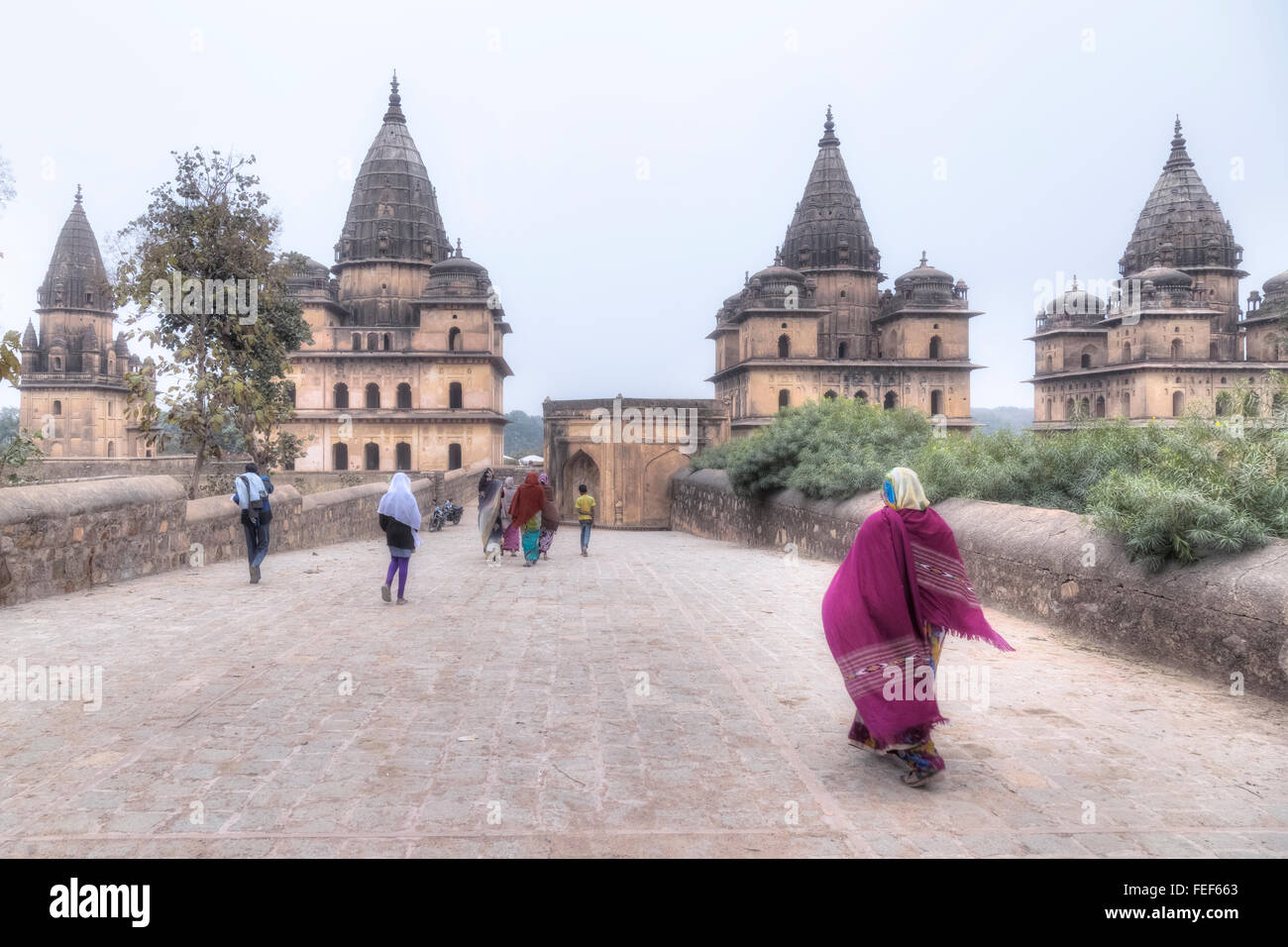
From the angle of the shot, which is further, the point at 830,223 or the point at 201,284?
the point at 830,223

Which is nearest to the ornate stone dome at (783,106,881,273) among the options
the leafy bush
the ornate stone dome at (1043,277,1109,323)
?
the ornate stone dome at (1043,277,1109,323)

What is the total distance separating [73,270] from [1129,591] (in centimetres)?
6126

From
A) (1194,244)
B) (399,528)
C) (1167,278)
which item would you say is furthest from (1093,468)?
(1194,244)

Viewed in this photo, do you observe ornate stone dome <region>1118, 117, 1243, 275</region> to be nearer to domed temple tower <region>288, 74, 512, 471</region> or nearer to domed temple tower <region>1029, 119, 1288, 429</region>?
domed temple tower <region>1029, 119, 1288, 429</region>

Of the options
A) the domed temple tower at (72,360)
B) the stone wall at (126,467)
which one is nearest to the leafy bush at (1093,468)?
the stone wall at (126,467)

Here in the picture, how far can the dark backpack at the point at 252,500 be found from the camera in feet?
32.3

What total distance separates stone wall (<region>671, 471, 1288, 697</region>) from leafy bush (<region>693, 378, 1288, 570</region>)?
21cm

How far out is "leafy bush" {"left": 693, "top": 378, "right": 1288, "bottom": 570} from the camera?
6.11 m

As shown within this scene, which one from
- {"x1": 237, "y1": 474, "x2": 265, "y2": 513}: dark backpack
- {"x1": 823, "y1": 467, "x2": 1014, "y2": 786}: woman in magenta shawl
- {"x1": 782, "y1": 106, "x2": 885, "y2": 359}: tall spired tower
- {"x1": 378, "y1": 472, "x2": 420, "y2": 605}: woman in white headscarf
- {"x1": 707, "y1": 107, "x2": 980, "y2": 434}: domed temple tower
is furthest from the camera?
{"x1": 782, "y1": 106, "x2": 885, "y2": 359}: tall spired tower

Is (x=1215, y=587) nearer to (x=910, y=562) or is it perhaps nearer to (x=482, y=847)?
(x=910, y=562)

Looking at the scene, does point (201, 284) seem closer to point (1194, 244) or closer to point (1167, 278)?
point (1167, 278)

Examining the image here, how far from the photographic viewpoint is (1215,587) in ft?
18.4

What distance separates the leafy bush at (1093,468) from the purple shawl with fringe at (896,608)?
2597mm

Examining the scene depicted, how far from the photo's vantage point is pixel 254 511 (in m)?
9.95
